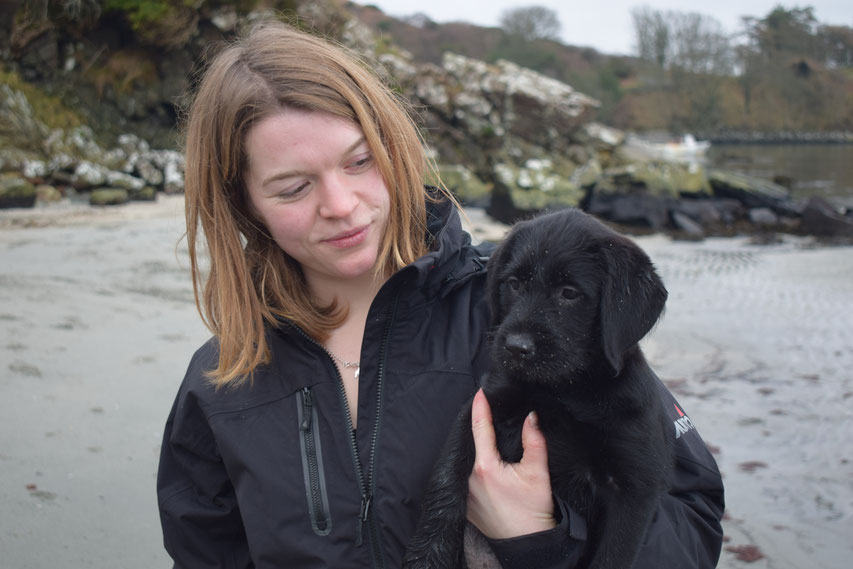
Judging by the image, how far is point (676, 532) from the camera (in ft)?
6.18

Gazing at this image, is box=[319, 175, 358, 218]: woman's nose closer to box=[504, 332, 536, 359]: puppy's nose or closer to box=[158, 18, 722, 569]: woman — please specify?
box=[158, 18, 722, 569]: woman

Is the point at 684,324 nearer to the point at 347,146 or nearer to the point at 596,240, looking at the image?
the point at 596,240

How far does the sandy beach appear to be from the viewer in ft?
10.9

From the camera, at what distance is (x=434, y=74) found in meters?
27.9

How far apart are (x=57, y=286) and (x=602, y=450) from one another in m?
6.40

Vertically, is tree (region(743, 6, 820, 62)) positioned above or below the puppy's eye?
above

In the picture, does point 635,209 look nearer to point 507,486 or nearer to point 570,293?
point 570,293

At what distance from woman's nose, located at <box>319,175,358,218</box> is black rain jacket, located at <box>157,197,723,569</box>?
25cm

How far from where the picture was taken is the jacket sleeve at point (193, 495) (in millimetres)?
1971

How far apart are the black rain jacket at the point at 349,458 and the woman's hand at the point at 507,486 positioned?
6 cm

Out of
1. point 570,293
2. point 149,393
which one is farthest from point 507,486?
point 149,393

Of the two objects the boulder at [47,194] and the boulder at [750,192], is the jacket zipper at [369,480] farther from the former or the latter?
the boulder at [750,192]

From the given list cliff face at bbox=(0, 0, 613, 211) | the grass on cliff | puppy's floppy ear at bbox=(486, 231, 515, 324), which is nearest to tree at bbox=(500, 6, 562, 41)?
cliff face at bbox=(0, 0, 613, 211)

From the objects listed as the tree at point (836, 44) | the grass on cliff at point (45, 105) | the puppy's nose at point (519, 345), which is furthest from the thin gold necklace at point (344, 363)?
the tree at point (836, 44)
